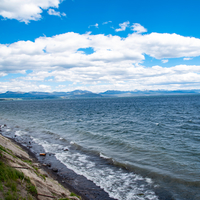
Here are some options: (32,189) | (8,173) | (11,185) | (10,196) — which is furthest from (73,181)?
(10,196)

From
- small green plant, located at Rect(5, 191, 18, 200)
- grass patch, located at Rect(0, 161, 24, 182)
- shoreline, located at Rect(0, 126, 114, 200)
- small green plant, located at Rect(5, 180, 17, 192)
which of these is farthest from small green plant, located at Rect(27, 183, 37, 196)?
shoreline, located at Rect(0, 126, 114, 200)

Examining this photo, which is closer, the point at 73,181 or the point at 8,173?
the point at 8,173

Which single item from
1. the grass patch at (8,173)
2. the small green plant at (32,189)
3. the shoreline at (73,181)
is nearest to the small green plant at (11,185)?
the grass patch at (8,173)

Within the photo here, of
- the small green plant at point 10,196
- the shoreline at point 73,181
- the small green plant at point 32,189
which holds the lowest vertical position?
the shoreline at point 73,181

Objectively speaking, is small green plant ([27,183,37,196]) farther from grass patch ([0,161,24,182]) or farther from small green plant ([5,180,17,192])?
small green plant ([5,180,17,192])

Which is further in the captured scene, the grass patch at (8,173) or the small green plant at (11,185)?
the grass patch at (8,173)

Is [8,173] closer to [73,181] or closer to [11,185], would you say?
[11,185]

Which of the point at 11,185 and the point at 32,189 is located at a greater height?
the point at 11,185

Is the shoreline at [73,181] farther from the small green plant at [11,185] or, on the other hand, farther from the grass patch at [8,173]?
the small green plant at [11,185]

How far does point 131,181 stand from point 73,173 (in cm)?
538

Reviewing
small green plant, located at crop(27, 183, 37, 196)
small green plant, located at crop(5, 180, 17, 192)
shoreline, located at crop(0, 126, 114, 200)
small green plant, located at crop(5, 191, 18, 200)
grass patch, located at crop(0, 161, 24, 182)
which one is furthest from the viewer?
shoreline, located at crop(0, 126, 114, 200)

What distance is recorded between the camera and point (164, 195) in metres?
12.0

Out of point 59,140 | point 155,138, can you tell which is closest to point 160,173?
point 155,138

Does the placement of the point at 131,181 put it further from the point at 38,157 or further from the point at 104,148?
the point at 38,157
